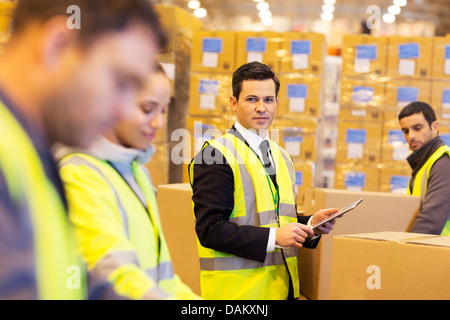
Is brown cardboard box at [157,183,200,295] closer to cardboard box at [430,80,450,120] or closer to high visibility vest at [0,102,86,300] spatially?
high visibility vest at [0,102,86,300]

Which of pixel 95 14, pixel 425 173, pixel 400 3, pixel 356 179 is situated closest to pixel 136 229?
pixel 95 14

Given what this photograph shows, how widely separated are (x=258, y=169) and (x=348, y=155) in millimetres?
2541

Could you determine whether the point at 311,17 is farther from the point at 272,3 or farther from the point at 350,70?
the point at 350,70

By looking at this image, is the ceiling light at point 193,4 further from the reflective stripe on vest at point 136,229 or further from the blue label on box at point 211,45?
the reflective stripe on vest at point 136,229

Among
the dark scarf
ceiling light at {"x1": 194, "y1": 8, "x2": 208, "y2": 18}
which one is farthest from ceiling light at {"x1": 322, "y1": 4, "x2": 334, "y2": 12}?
the dark scarf

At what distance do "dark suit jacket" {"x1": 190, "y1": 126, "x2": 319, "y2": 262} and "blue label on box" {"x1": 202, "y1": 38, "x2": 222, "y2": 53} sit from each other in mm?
2376

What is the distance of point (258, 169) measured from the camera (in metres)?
1.77

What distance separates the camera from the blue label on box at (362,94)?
4102 millimetres

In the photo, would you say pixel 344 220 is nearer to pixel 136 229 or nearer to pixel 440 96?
pixel 136 229

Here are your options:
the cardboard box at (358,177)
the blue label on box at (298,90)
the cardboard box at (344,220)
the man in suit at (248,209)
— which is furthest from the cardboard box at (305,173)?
the man in suit at (248,209)

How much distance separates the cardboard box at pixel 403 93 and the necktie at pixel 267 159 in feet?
A: 8.18

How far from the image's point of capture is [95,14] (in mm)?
762

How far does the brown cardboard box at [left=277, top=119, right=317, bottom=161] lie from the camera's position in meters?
4.00

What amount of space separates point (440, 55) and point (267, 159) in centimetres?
271
